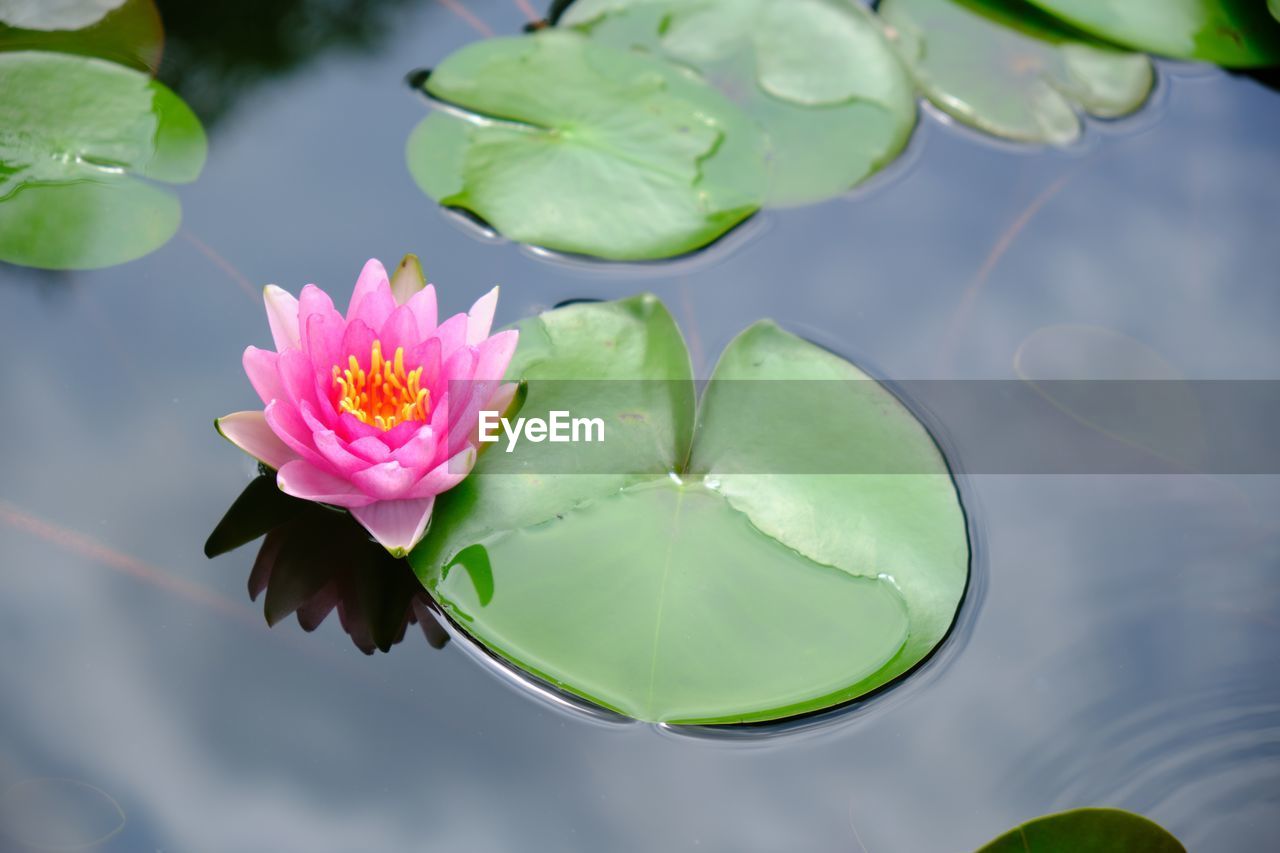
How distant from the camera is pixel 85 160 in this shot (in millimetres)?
2197

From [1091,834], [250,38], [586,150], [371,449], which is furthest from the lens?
[250,38]

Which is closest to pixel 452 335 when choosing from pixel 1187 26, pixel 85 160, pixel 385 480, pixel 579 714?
pixel 385 480

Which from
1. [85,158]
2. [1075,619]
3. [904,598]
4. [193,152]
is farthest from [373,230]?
[1075,619]

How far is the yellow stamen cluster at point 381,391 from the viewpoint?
1721 mm

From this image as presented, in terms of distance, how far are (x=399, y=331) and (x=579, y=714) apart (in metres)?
0.75

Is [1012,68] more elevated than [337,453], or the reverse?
[1012,68]

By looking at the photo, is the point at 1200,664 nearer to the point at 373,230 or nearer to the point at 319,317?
the point at 319,317

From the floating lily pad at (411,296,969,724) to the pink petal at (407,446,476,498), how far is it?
2.5 inches

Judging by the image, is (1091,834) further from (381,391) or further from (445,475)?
(381,391)

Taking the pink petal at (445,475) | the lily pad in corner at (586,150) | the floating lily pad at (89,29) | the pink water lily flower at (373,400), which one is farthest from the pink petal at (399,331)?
the floating lily pad at (89,29)

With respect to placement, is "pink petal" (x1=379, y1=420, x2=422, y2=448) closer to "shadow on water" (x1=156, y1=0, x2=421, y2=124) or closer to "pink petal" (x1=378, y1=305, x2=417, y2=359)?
"pink petal" (x1=378, y1=305, x2=417, y2=359)

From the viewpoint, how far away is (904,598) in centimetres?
177

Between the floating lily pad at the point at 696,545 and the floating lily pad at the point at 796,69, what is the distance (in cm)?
70

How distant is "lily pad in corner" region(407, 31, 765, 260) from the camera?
2.25 meters
